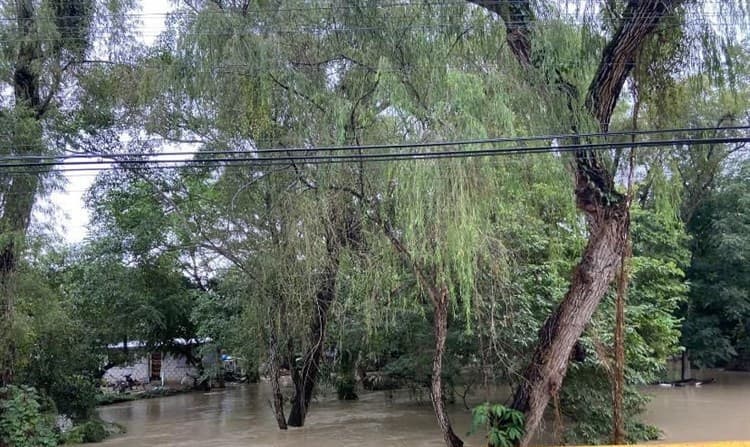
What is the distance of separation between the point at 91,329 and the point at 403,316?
26.1 ft

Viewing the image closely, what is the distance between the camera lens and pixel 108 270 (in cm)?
1486

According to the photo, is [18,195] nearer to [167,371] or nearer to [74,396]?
[74,396]

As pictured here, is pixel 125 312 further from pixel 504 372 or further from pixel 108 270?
pixel 504 372

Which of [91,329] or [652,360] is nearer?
[652,360]

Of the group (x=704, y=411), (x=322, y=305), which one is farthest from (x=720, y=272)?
(x=322, y=305)

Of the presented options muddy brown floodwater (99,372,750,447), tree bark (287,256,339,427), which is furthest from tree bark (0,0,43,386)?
tree bark (287,256,339,427)

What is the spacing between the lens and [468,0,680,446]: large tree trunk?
24.4 feet

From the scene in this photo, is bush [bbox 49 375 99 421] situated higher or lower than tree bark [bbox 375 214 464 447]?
lower

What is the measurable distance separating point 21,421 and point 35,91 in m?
5.14

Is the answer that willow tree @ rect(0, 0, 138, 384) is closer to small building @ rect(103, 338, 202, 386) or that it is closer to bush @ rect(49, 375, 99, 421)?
bush @ rect(49, 375, 99, 421)

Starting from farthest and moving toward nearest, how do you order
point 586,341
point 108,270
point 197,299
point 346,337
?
point 197,299, point 108,270, point 346,337, point 586,341

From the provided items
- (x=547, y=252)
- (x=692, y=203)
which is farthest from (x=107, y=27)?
(x=692, y=203)

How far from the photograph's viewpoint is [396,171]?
6.93 meters

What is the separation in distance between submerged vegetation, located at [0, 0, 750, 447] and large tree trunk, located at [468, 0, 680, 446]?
0.03 meters
